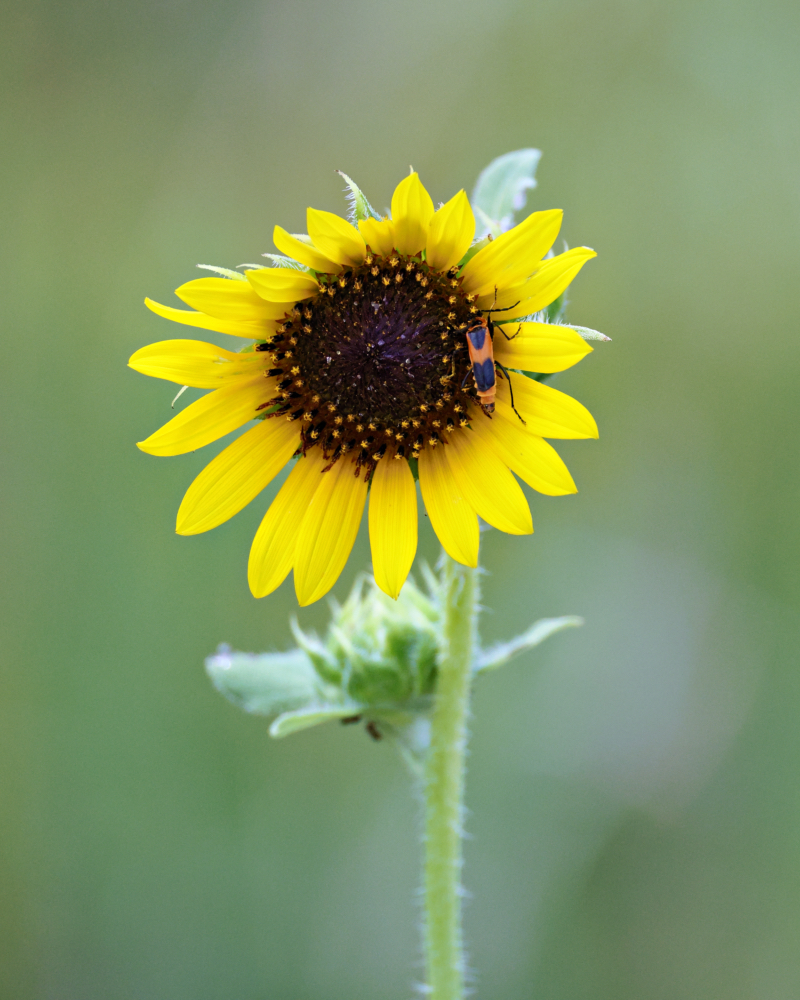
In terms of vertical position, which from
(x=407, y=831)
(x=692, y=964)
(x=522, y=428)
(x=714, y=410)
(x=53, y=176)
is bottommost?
(x=692, y=964)

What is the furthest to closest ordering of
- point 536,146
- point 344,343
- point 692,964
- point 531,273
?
1. point 536,146
2. point 692,964
3. point 344,343
4. point 531,273

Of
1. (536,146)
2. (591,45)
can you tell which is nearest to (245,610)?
(536,146)

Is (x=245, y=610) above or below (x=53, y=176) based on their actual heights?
below

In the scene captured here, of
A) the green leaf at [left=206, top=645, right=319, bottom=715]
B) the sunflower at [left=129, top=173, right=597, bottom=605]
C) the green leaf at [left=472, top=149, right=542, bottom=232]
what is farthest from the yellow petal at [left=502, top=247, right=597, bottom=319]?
the green leaf at [left=206, top=645, right=319, bottom=715]

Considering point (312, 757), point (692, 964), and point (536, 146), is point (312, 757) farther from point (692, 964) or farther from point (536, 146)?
point (536, 146)

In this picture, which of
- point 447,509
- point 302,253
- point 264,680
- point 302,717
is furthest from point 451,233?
point 264,680

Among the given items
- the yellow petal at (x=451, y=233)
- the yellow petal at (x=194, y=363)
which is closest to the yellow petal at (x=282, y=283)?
the yellow petal at (x=194, y=363)
